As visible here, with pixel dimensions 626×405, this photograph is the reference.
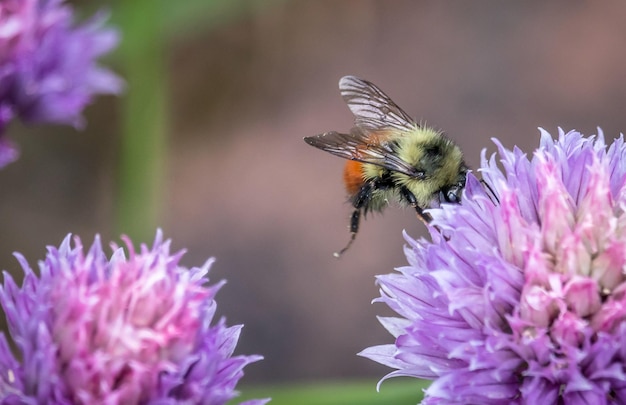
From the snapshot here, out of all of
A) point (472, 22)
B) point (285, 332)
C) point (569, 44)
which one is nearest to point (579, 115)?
point (569, 44)

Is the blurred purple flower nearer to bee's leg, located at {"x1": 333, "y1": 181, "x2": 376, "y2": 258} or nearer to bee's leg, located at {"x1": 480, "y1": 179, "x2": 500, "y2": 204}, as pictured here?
bee's leg, located at {"x1": 333, "y1": 181, "x2": 376, "y2": 258}

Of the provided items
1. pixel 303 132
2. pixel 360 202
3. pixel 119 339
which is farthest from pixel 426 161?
pixel 303 132

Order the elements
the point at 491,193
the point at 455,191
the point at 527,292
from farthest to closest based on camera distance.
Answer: the point at 455,191, the point at 491,193, the point at 527,292

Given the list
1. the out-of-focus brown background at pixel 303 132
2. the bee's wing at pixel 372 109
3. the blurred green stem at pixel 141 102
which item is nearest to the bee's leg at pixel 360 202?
the bee's wing at pixel 372 109

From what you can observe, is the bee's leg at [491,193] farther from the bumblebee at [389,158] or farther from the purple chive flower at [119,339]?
the purple chive flower at [119,339]

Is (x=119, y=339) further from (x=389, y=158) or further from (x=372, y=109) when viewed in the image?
(x=372, y=109)

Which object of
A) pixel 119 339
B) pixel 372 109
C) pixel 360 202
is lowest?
pixel 119 339

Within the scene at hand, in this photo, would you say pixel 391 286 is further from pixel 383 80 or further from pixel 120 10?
pixel 383 80
